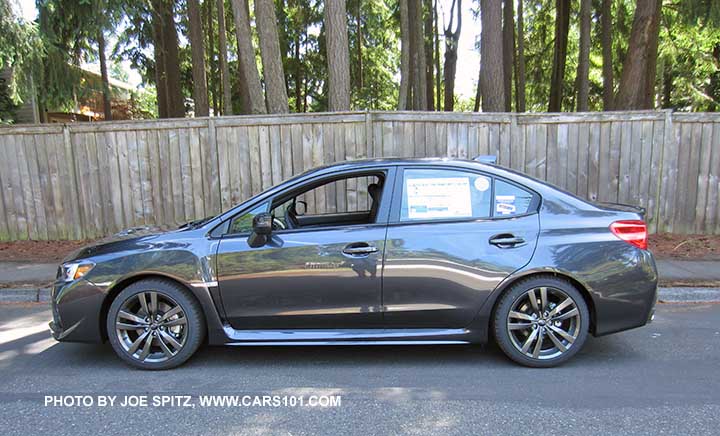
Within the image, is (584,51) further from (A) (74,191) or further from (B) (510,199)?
(A) (74,191)

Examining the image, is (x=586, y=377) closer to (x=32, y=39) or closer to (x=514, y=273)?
(x=514, y=273)

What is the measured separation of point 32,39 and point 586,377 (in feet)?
33.9

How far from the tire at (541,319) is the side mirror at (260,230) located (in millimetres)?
1902

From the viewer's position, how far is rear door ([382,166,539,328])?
3.65 m

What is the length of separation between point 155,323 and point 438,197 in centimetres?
248

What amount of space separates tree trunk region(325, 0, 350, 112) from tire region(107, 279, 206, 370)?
5.29 metres

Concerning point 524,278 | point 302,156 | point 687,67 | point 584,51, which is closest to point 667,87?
point 687,67

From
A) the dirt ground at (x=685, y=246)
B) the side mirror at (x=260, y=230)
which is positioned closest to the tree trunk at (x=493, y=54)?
the dirt ground at (x=685, y=246)

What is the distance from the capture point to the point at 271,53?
8.34 m

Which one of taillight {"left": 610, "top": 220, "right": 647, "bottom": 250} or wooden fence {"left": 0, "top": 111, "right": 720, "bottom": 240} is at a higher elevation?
wooden fence {"left": 0, "top": 111, "right": 720, "bottom": 240}

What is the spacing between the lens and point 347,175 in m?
3.99

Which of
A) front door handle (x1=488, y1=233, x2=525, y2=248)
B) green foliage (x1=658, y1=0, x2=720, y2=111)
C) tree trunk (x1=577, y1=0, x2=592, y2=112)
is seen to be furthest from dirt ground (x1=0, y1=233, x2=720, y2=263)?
green foliage (x1=658, y1=0, x2=720, y2=111)

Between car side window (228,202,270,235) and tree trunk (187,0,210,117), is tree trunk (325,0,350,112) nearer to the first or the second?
car side window (228,202,270,235)

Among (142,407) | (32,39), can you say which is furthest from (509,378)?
(32,39)
